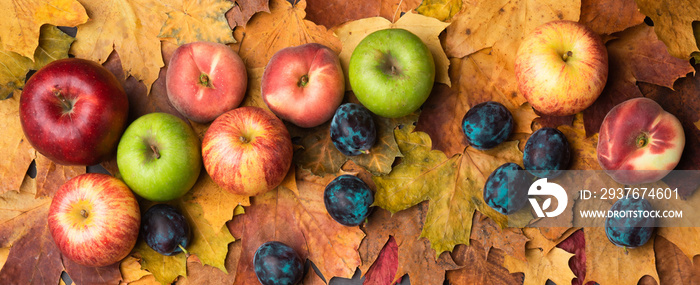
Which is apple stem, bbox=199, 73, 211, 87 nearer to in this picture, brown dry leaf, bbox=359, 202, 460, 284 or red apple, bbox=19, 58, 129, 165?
red apple, bbox=19, 58, 129, 165

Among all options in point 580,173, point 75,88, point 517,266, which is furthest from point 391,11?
point 75,88

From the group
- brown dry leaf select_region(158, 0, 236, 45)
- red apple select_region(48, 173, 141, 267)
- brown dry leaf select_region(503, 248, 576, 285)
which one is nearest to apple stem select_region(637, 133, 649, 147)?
brown dry leaf select_region(503, 248, 576, 285)

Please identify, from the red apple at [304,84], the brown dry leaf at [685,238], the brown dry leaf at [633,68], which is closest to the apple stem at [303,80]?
the red apple at [304,84]


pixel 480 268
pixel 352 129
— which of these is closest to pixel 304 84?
pixel 352 129

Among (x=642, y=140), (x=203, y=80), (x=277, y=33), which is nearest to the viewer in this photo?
(x=642, y=140)

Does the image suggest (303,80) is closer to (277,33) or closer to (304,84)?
(304,84)

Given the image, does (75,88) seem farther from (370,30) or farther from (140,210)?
(370,30)
